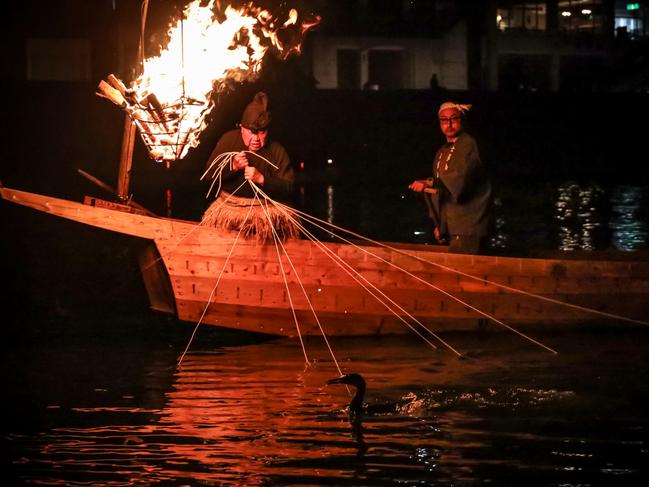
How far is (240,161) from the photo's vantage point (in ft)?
37.0

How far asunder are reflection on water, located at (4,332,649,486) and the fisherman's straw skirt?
1.05 meters

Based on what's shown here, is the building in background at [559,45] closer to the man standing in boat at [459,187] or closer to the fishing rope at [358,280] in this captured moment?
the man standing in boat at [459,187]

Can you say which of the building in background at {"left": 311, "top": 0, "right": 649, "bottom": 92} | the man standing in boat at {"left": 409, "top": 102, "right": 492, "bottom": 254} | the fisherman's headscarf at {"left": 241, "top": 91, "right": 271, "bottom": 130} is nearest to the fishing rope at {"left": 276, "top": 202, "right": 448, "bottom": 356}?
the man standing in boat at {"left": 409, "top": 102, "right": 492, "bottom": 254}

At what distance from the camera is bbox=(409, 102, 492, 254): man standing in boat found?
11.6m

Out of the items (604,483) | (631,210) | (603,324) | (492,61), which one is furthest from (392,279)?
(492,61)

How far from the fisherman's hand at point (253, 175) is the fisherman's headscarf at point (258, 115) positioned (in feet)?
1.28

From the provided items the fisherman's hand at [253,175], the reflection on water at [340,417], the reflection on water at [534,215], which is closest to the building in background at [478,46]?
the reflection on water at [534,215]

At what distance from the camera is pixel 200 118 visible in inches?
442

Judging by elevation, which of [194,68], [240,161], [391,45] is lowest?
[240,161]

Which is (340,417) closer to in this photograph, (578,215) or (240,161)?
(240,161)

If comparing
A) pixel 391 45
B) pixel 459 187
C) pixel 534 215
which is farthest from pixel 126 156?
pixel 391 45

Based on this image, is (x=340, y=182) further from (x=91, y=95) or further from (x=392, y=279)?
(x=392, y=279)

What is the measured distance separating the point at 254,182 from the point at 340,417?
114 inches

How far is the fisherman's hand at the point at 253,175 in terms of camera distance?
36.4ft
